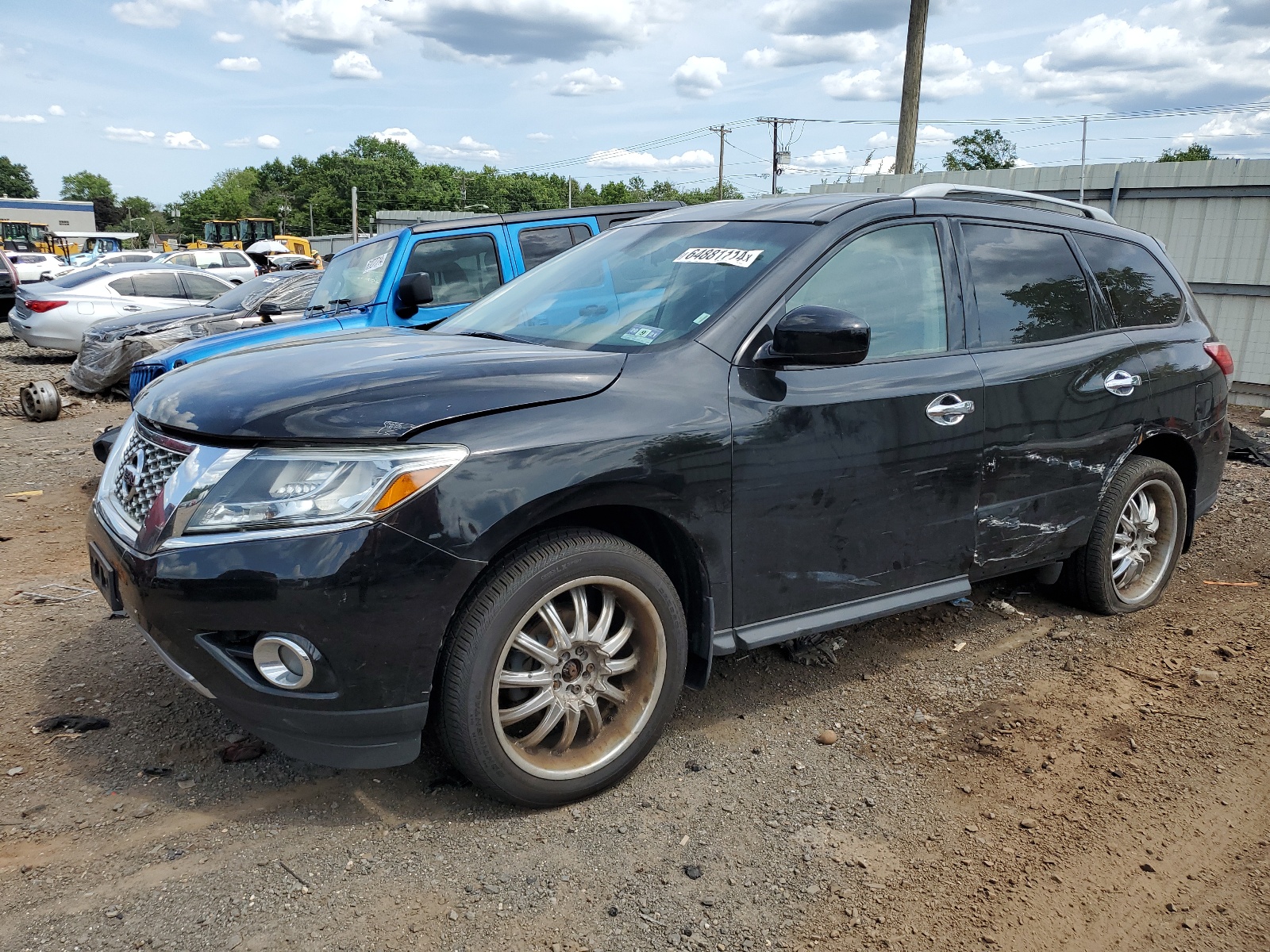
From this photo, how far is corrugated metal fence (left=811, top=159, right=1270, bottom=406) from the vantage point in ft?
38.7

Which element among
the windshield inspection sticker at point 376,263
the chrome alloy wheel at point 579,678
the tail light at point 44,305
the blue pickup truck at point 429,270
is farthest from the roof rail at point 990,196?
the tail light at point 44,305

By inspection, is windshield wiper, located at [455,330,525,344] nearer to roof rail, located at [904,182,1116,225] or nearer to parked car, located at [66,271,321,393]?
roof rail, located at [904,182,1116,225]

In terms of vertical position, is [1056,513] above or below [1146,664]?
above

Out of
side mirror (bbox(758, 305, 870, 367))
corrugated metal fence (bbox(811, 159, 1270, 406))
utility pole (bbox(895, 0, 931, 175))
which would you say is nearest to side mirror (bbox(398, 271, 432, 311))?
side mirror (bbox(758, 305, 870, 367))

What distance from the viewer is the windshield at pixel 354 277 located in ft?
25.3

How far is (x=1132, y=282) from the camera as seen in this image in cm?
458

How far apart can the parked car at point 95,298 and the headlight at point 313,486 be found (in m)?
14.3

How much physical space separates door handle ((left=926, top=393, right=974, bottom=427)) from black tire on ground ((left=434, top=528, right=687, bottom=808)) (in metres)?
1.25

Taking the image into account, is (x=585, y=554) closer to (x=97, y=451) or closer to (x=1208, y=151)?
(x=97, y=451)

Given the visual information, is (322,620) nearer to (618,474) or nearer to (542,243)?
(618,474)

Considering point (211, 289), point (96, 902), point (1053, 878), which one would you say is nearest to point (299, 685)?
point (96, 902)

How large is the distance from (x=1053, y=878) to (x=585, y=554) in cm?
160

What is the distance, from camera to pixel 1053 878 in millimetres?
2684

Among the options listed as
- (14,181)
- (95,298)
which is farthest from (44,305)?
(14,181)
